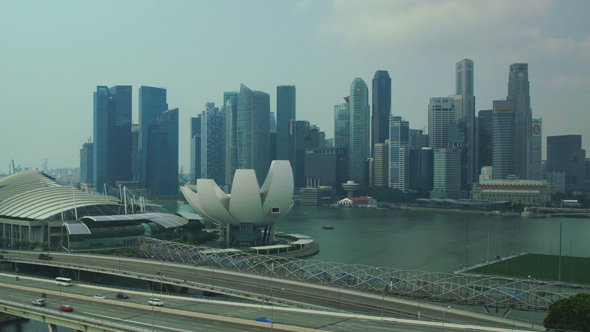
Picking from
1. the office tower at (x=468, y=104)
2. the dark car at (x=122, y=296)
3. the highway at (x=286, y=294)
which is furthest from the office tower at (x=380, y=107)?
the dark car at (x=122, y=296)

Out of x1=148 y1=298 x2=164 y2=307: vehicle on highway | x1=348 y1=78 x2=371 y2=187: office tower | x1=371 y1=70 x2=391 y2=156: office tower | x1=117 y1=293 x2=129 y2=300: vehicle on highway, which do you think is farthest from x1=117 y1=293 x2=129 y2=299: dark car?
x1=371 y1=70 x2=391 y2=156: office tower

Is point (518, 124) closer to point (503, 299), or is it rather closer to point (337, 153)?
point (337, 153)

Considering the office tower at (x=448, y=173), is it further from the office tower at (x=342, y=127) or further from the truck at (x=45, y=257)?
the truck at (x=45, y=257)

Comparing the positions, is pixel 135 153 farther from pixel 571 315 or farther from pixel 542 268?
pixel 571 315

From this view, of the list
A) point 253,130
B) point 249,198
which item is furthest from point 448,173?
point 249,198

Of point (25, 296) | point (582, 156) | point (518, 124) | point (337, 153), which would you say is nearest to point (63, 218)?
point (25, 296)

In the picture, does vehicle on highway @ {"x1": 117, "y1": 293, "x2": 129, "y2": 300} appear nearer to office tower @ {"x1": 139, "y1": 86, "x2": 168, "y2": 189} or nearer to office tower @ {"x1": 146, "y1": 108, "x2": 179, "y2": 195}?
office tower @ {"x1": 146, "y1": 108, "x2": 179, "y2": 195}
